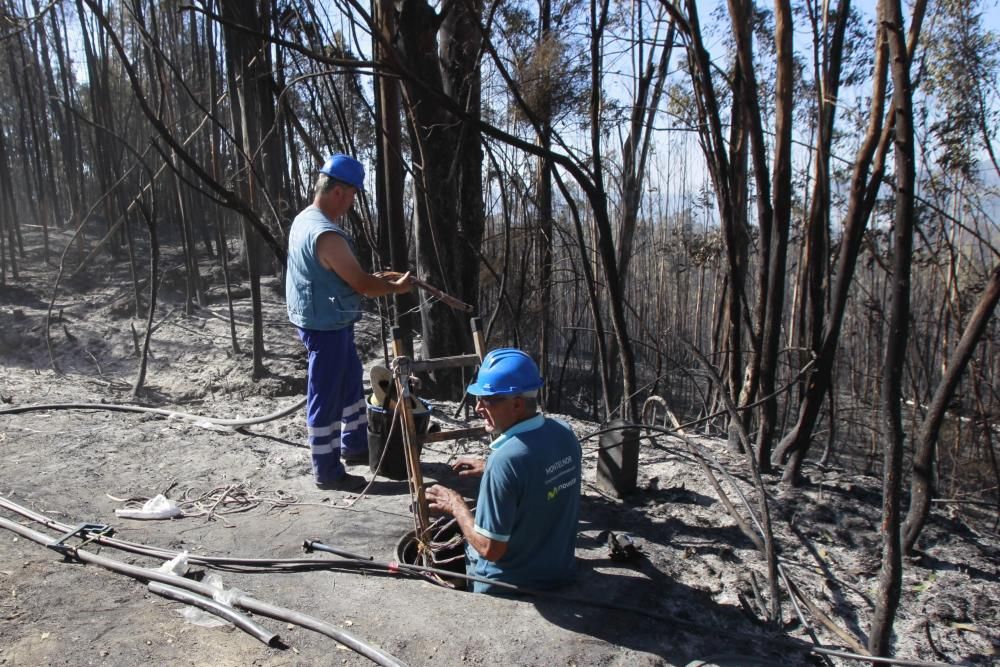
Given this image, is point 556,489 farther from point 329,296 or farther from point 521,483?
point 329,296

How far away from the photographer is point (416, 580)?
287 centimetres

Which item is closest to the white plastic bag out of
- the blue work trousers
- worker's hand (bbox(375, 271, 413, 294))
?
the blue work trousers

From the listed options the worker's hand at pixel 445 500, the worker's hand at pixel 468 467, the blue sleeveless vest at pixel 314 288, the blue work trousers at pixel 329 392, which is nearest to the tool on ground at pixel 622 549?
the worker's hand at pixel 468 467

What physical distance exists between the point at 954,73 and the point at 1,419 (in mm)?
8222

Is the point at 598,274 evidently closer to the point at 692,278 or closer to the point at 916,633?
the point at 692,278

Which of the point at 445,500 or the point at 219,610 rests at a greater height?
the point at 445,500

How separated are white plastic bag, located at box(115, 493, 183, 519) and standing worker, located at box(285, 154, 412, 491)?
748 mm

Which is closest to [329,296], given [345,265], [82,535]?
[345,265]

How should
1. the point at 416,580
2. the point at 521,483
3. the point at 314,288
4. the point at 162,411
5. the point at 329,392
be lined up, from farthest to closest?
the point at 162,411 → the point at 329,392 → the point at 314,288 → the point at 416,580 → the point at 521,483

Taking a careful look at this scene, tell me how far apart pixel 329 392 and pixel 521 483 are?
1781 millimetres

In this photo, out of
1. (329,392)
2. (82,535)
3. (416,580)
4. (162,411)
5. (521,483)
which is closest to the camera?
(521,483)

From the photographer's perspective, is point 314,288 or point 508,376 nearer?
point 508,376

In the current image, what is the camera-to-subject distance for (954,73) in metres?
6.26

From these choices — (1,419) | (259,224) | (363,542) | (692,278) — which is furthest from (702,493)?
(692,278)
